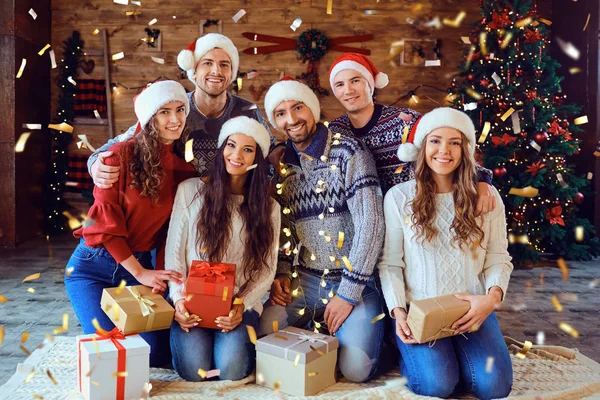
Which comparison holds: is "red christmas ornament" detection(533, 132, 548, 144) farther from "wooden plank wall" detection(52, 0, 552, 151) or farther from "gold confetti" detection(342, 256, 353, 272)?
"gold confetti" detection(342, 256, 353, 272)

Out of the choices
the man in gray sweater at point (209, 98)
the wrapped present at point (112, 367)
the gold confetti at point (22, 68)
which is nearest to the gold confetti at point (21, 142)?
the gold confetti at point (22, 68)

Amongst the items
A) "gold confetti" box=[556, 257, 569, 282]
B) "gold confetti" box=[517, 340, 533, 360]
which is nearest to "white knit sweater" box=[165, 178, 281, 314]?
"gold confetti" box=[517, 340, 533, 360]

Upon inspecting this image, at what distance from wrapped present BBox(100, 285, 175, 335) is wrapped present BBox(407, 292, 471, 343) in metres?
0.89

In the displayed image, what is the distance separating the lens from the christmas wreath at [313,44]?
6191 millimetres

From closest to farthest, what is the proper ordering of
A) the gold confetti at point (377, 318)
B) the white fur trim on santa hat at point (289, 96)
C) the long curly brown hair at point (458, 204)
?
the long curly brown hair at point (458, 204) < the gold confetti at point (377, 318) < the white fur trim on santa hat at point (289, 96)

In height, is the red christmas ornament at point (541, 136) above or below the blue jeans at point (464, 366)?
above

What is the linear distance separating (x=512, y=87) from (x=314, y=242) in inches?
130

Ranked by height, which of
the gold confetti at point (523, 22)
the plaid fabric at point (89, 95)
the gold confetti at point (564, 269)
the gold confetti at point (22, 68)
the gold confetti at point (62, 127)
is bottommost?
the gold confetti at point (564, 269)

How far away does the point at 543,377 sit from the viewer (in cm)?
250

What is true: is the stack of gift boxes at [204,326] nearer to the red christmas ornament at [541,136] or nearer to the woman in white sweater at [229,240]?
the woman in white sweater at [229,240]

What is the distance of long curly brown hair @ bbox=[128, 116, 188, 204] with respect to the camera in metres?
2.44

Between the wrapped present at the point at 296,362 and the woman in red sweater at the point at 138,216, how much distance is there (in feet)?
1.54

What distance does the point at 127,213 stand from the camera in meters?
2.47

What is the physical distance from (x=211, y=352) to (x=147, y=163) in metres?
0.80
